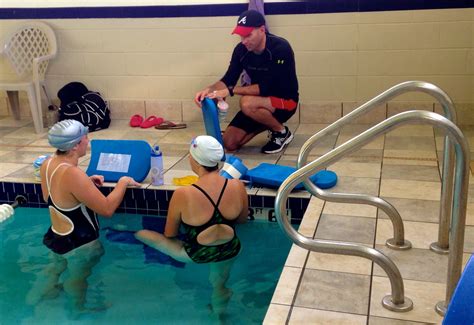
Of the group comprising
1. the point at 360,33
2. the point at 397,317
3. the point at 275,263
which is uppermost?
the point at 360,33

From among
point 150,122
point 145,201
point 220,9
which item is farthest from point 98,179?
point 220,9

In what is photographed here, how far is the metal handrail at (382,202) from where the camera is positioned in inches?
111

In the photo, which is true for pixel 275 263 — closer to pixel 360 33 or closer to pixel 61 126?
pixel 61 126

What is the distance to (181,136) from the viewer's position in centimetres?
583

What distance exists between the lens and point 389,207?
3.09 m

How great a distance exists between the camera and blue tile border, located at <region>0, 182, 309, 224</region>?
4.15 metres

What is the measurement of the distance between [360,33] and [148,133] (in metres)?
2.21

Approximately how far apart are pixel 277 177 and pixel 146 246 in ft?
3.27

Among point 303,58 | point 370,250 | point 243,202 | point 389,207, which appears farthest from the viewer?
point 303,58

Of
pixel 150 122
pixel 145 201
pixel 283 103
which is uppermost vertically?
pixel 283 103

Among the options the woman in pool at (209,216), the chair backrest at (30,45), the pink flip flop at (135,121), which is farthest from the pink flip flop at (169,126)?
the woman in pool at (209,216)

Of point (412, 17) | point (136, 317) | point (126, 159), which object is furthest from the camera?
point (412, 17)

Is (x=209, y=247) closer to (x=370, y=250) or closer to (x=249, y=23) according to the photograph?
(x=370, y=250)

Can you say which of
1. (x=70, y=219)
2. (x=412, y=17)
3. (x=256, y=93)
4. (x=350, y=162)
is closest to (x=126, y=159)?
(x=70, y=219)
